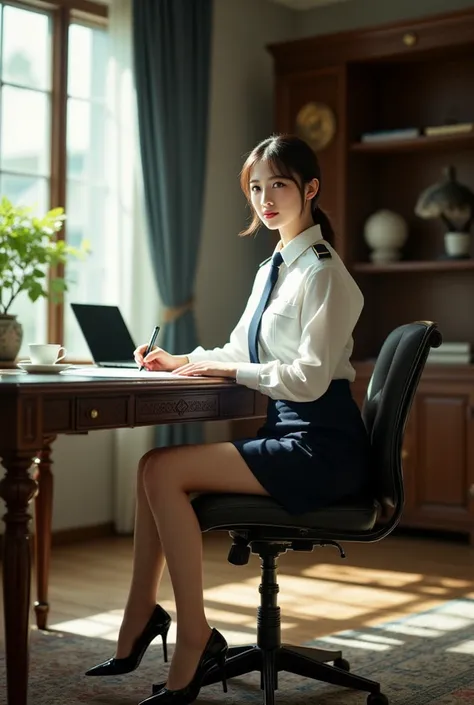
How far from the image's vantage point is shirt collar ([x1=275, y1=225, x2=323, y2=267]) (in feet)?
8.27

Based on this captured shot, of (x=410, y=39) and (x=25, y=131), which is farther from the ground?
(x=410, y=39)

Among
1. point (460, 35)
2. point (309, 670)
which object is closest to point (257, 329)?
point (309, 670)

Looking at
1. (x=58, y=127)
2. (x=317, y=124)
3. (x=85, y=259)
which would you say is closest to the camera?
(x=58, y=127)

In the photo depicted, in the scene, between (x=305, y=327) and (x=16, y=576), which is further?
(x=305, y=327)

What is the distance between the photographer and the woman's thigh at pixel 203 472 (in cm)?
232

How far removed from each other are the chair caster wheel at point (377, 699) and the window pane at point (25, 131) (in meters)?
2.86

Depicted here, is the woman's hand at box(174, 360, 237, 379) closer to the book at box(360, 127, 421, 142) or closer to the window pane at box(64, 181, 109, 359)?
the window pane at box(64, 181, 109, 359)

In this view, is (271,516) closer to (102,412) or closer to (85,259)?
(102,412)

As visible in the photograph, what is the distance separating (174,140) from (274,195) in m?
2.51

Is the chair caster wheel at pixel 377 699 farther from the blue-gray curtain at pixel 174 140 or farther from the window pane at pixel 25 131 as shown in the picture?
the window pane at pixel 25 131

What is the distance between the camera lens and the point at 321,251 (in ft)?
8.07

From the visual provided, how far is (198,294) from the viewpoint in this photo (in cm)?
523

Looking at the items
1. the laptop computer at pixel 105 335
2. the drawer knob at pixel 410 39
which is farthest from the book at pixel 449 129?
the laptop computer at pixel 105 335

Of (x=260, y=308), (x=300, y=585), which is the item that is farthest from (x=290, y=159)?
(x=300, y=585)
